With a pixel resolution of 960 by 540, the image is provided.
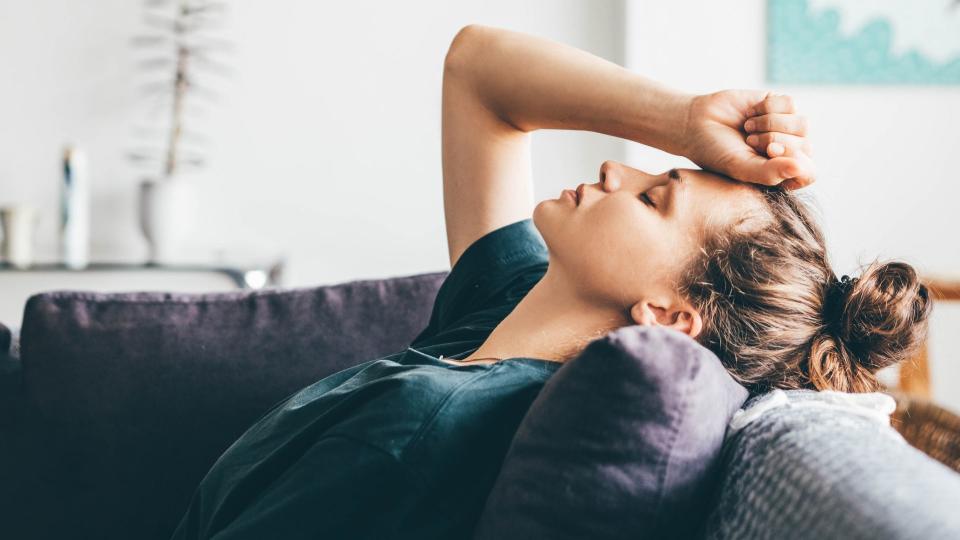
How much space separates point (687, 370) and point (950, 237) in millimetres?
2530

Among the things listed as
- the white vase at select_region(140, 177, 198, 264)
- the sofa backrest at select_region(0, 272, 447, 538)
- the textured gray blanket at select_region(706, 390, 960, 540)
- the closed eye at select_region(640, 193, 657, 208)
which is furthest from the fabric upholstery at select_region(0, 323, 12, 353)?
the white vase at select_region(140, 177, 198, 264)

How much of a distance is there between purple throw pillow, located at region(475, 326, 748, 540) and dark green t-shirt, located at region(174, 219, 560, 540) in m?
0.10

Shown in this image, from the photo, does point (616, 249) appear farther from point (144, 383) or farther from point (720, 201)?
point (144, 383)

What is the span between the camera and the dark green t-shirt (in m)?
0.74

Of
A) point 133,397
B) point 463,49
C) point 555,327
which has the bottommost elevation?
point 133,397

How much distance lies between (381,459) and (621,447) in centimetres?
22

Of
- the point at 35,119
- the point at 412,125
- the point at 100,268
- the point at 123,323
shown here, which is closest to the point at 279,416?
the point at 123,323

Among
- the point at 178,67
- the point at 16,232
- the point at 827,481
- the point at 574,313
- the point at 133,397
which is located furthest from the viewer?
the point at 178,67

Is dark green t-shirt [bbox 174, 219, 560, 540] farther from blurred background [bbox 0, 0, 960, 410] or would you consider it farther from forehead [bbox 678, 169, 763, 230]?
blurred background [bbox 0, 0, 960, 410]

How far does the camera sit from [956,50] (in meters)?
2.76

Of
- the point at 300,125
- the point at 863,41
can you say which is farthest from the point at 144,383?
the point at 863,41

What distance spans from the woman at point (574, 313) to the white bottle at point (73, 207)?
1.66m

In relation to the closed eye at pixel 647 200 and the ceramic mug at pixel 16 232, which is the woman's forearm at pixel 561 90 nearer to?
the closed eye at pixel 647 200

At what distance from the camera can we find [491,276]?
4.01ft
